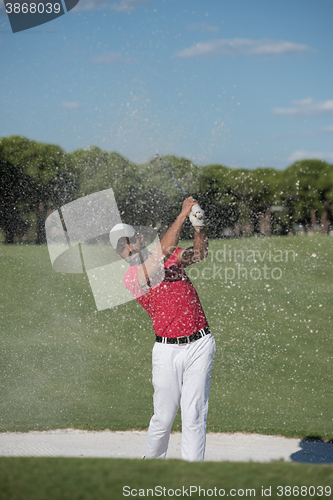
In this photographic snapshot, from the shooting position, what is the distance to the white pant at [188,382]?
11.8 feet

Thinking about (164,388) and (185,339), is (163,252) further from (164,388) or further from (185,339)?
(164,388)

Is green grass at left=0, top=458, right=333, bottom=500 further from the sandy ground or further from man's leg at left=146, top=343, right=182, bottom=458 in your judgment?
the sandy ground

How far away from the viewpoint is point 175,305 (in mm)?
3652

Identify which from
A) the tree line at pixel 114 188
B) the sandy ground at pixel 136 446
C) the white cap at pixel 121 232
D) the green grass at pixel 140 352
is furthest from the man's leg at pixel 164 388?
the tree line at pixel 114 188

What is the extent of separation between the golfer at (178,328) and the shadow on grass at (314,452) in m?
1.93

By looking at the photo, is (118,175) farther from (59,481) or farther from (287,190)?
(287,190)

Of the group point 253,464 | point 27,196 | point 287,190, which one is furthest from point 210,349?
point 287,190

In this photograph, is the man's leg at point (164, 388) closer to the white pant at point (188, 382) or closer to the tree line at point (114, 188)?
the white pant at point (188, 382)

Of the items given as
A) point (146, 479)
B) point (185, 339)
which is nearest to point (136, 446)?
point (185, 339)

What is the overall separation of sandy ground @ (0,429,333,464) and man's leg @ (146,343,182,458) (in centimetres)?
136

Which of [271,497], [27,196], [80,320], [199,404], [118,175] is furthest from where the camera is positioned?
[27,196]

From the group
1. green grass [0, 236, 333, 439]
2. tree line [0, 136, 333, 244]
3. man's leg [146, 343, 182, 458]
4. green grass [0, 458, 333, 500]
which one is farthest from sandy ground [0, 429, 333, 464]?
tree line [0, 136, 333, 244]

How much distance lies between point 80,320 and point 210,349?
906 centimetres

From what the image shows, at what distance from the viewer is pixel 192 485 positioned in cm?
191
